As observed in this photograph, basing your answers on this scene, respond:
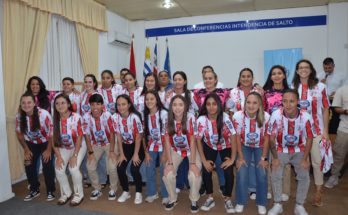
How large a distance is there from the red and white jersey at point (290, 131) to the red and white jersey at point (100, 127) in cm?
171

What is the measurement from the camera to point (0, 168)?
3.28 m

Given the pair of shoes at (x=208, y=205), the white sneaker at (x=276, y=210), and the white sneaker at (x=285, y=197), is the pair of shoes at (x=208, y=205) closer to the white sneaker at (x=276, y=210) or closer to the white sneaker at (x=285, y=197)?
the white sneaker at (x=276, y=210)

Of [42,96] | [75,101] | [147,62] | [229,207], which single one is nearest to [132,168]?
[229,207]

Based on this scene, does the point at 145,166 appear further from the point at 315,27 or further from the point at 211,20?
the point at 315,27

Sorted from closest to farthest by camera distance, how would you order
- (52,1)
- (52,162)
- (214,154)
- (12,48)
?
(214,154) → (52,162) → (12,48) → (52,1)

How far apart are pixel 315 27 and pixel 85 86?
5021 millimetres

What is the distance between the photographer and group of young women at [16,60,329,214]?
2803mm

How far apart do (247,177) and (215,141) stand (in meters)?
0.45

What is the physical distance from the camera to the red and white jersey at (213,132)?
2.81 m

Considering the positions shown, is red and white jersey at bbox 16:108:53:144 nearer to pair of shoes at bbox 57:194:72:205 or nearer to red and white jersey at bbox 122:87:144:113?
pair of shoes at bbox 57:194:72:205

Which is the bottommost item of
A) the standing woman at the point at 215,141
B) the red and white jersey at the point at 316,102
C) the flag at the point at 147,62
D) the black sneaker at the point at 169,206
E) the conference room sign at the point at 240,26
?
the black sneaker at the point at 169,206

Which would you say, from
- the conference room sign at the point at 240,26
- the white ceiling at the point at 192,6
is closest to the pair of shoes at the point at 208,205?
the white ceiling at the point at 192,6

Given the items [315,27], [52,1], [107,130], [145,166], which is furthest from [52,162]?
[315,27]

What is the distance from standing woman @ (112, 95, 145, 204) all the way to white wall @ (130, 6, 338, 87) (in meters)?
4.12
